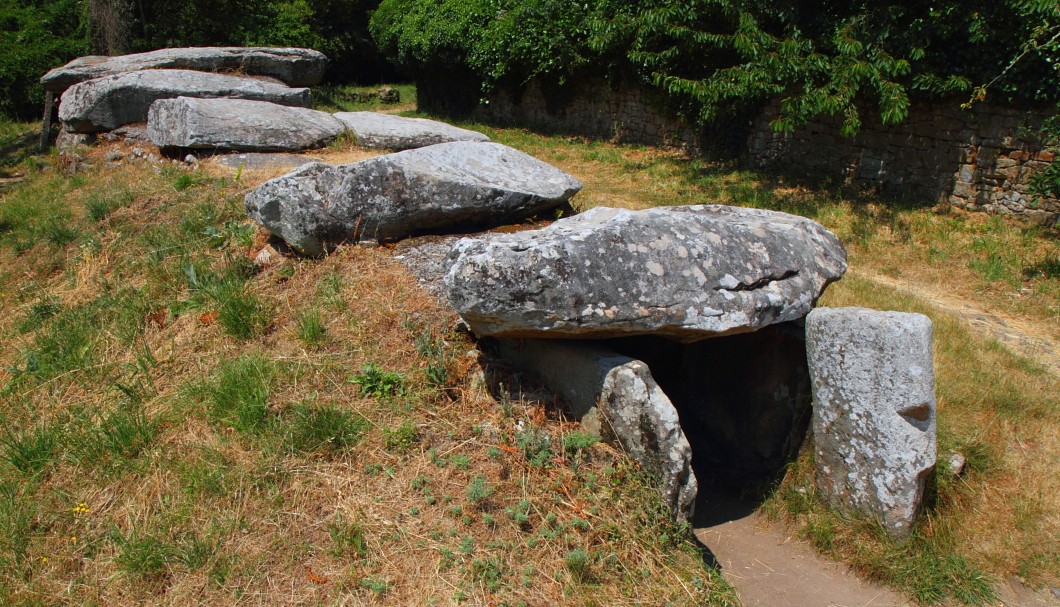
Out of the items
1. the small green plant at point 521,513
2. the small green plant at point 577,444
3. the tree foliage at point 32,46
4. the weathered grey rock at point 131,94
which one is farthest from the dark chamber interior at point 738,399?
the tree foliage at point 32,46

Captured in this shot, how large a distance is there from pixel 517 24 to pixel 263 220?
10.9 metres

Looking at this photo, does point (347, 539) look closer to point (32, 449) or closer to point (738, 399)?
point (32, 449)

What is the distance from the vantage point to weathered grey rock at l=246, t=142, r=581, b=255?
512 centimetres

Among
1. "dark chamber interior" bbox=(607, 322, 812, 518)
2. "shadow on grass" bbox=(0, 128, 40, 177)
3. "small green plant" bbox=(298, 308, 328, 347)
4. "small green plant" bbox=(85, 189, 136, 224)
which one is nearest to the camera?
"small green plant" bbox=(298, 308, 328, 347)

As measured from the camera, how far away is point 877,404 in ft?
12.8

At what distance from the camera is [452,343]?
451cm


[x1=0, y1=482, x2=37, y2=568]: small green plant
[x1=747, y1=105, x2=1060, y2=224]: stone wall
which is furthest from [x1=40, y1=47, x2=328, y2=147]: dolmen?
[x1=747, y1=105, x2=1060, y2=224]: stone wall

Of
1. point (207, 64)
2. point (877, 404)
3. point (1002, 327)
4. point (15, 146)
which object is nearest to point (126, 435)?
point (877, 404)

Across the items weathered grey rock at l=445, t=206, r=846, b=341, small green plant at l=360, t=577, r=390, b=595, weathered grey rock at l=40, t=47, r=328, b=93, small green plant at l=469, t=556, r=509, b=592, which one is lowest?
small green plant at l=360, t=577, r=390, b=595

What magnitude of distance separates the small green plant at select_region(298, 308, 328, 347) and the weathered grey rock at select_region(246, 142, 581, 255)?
81 cm

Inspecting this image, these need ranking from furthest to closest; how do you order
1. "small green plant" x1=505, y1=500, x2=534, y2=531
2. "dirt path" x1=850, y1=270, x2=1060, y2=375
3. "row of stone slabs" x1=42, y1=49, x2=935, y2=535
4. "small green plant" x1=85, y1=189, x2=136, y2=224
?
"small green plant" x1=85, y1=189, x2=136, y2=224, "dirt path" x1=850, y1=270, x2=1060, y2=375, "row of stone slabs" x1=42, y1=49, x2=935, y2=535, "small green plant" x1=505, y1=500, x2=534, y2=531

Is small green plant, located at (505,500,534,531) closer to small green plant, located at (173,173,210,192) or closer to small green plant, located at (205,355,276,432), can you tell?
small green plant, located at (205,355,276,432)

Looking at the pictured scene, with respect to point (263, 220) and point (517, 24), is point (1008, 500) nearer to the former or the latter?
point (263, 220)

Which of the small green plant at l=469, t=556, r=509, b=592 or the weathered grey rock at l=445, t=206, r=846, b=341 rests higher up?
the weathered grey rock at l=445, t=206, r=846, b=341
